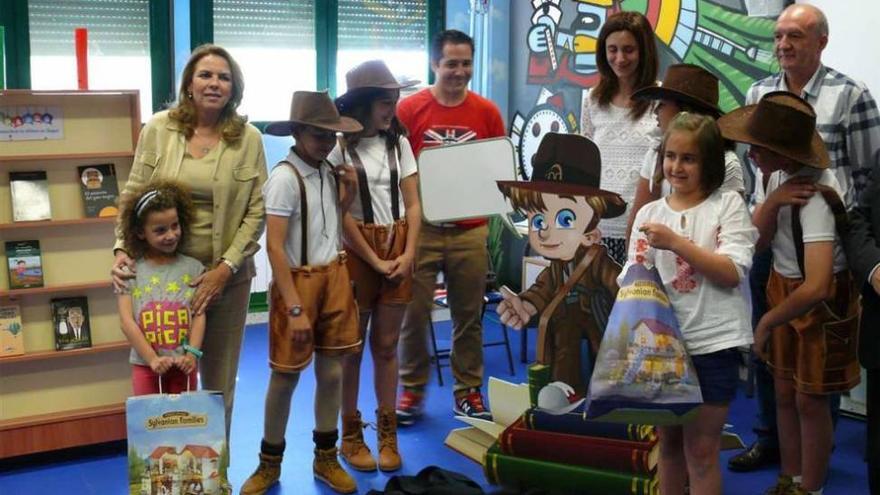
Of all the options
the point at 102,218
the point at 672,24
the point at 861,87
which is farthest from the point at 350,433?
the point at 672,24

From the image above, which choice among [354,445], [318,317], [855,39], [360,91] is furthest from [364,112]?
[855,39]

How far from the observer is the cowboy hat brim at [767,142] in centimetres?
264

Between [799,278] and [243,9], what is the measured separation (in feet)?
14.1

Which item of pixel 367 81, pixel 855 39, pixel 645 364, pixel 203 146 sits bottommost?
pixel 645 364

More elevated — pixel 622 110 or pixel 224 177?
pixel 622 110

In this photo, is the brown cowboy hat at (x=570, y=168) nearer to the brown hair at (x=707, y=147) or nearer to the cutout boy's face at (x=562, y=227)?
the cutout boy's face at (x=562, y=227)

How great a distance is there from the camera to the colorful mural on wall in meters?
4.66

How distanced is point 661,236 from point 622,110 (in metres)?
0.96

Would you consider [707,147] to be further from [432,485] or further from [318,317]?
[318,317]

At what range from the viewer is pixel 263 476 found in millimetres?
3361

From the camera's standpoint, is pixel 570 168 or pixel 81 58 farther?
pixel 81 58

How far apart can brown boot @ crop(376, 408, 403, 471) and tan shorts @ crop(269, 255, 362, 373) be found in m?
0.47

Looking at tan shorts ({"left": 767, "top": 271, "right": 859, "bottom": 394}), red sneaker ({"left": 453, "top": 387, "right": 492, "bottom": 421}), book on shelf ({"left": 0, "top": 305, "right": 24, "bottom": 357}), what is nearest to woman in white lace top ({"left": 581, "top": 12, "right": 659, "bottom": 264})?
tan shorts ({"left": 767, "top": 271, "right": 859, "bottom": 394})

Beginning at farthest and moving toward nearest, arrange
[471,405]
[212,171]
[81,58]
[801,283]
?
1. [471,405]
2. [81,58]
3. [212,171]
4. [801,283]
